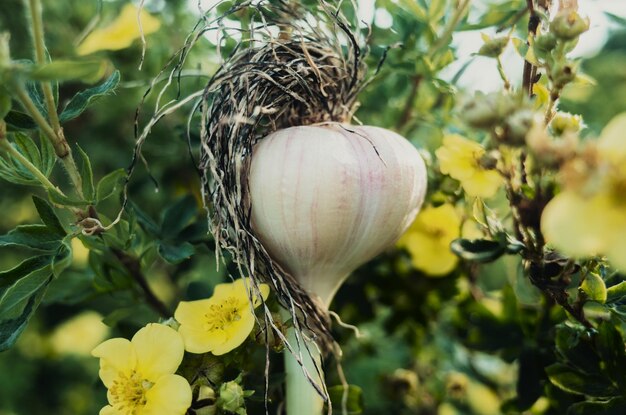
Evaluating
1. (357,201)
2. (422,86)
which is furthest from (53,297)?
(422,86)

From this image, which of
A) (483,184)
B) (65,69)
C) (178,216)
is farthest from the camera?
(178,216)

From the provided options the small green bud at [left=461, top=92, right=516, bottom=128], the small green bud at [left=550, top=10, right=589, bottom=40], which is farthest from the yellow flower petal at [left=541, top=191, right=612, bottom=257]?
the small green bud at [left=550, top=10, right=589, bottom=40]

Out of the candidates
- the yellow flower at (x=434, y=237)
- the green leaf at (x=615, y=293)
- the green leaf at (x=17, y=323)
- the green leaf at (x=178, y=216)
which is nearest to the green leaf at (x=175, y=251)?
the green leaf at (x=178, y=216)

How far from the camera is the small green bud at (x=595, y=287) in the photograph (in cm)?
64

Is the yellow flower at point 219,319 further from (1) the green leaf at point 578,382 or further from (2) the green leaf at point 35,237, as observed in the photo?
(1) the green leaf at point 578,382

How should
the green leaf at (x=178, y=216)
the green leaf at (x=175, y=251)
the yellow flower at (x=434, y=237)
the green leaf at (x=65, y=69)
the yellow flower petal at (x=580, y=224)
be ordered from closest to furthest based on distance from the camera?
the yellow flower petal at (x=580, y=224)
the green leaf at (x=65, y=69)
the green leaf at (x=175, y=251)
the green leaf at (x=178, y=216)
the yellow flower at (x=434, y=237)

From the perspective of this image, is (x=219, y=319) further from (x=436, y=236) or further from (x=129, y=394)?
(x=436, y=236)

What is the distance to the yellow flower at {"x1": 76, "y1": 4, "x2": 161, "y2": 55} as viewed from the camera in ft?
3.60

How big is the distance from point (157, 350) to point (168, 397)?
6 centimetres

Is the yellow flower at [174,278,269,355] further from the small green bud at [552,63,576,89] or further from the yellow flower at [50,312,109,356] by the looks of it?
the yellow flower at [50,312,109,356]

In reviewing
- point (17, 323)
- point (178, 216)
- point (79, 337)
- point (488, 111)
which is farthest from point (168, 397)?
point (79, 337)

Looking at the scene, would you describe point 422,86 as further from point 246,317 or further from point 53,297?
point 53,297

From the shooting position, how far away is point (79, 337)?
5.92 ft

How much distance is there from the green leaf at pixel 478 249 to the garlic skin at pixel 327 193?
0.23 ft
